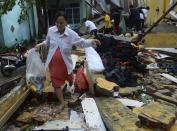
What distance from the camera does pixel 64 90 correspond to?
6.65 m

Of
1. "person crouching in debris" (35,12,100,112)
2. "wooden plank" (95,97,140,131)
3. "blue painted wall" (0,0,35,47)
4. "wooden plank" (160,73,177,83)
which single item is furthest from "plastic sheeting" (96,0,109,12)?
"wooden plank" (95,97,140,131)

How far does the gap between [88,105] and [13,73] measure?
214 inches

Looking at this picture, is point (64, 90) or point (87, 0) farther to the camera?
point (87, 0)

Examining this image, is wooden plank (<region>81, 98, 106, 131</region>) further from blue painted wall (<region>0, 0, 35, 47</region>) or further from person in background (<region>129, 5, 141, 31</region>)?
person in background (<region>129, 5, 141, 31</region>)

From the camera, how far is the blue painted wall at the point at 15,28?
17508mm

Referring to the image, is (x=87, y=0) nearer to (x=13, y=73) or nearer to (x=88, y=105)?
(x=13, y=73)

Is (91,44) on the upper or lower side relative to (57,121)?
upper

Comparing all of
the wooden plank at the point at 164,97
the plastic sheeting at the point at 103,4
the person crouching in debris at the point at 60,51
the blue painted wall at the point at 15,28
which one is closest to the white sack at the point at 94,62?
the wooden plank at the point at 164,97

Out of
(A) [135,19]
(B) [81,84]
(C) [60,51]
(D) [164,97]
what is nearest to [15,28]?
(A) [135,19]

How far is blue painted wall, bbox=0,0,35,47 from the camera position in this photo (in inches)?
689

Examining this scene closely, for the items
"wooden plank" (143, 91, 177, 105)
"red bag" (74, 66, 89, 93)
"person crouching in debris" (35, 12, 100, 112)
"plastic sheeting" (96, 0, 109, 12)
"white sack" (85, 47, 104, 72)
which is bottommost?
"wooden plank" (143, 91, 177, 105)

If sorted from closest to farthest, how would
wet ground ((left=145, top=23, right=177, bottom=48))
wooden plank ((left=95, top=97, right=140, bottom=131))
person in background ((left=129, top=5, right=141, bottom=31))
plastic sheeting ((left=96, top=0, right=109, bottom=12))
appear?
wooden plank ((left=95, top=97, right=140, bottom=131))
wet ground ((left=145, top=23, right=177, bottom=48))
person in background ((left=129, top=5, right=141, bottom=31))
plastic sheeting ((left=96, top=0, right=109, bottom=12))

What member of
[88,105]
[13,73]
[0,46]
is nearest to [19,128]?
[88,105]

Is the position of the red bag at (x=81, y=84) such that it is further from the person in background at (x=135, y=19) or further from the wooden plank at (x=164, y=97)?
the person in background at (x=135, y=19)
